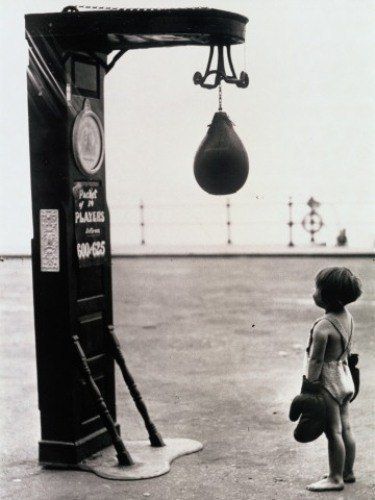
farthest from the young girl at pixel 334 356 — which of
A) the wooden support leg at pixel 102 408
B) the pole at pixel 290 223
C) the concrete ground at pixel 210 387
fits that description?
the pole at pixel 290 223

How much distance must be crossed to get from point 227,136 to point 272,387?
3.26 m

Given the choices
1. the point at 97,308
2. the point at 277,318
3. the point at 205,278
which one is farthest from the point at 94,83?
the point at 205,278

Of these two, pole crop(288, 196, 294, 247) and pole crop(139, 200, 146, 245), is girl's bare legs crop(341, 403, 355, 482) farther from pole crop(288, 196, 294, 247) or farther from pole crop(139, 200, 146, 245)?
pole crop(139, 200, 146, 245)

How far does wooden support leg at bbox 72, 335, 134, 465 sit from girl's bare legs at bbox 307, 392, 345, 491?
1.37 meters

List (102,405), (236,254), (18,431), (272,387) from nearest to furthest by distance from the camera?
(102,405) < (18,431) < (272,387) < (236,254)

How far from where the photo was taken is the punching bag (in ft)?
21.7

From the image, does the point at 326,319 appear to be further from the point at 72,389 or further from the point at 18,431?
the point at 18,431

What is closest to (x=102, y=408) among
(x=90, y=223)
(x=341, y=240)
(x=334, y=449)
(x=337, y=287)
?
(x=90, y=223)

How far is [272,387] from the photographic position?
9.05 meters

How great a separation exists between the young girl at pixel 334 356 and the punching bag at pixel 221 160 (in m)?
1.08

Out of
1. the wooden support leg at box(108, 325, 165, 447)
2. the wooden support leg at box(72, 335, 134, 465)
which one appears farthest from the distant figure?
the wooden support leg at box(72, 335, 134, 465)

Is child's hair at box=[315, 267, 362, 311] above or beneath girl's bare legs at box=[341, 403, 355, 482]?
above

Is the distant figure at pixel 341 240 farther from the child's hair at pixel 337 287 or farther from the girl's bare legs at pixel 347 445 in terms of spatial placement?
the child's hair at pixel 337 287

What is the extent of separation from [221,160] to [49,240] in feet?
4.45
